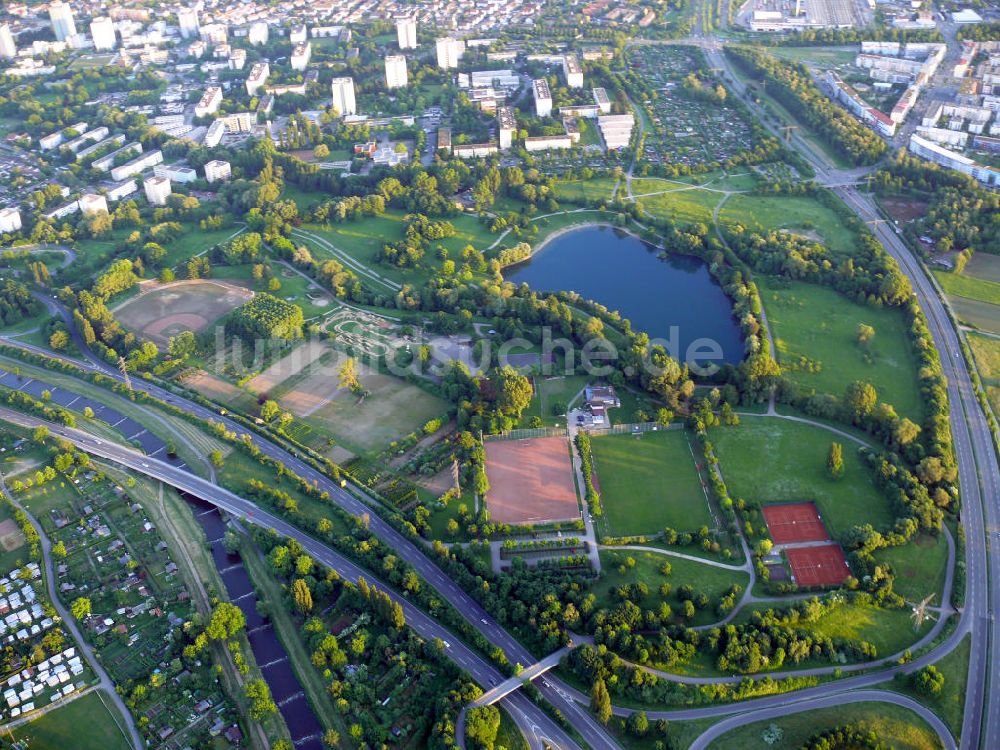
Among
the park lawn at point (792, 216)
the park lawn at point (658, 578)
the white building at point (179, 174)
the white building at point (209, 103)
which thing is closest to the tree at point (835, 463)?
the park lawn at point (658, 578)

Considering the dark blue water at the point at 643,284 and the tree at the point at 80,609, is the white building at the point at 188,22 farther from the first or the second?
the tree at the point at 80,609

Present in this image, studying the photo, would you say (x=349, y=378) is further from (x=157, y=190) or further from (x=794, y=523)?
(x=157, y=190)

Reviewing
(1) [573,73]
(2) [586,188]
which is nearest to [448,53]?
(1) [573,73]

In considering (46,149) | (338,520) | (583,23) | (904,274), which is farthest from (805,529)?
(583,23)

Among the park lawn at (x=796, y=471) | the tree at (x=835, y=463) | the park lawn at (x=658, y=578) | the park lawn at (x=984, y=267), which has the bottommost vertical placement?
the park lawn at (x=658, y=578)

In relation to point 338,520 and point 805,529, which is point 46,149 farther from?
point 805,529

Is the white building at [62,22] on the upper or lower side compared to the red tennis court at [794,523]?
upper
